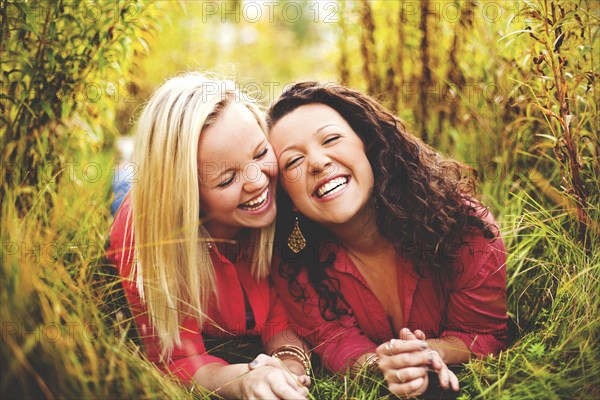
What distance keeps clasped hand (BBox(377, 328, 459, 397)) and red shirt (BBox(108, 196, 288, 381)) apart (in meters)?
0.65

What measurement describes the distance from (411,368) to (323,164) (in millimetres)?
771

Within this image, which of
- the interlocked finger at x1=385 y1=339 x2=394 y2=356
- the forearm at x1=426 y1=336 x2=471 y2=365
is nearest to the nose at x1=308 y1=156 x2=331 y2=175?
the interlocked finger at x1=385 y1=339 x2=394 y2=356

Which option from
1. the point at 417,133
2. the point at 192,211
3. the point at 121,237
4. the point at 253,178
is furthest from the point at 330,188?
the point at 417,133

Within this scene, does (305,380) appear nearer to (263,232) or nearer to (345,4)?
(263,232)

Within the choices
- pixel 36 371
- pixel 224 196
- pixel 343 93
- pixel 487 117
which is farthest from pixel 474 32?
pixel 36 371

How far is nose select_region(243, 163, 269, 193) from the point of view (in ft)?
6.63

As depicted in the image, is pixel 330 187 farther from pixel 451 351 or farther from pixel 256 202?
pixel 451 351

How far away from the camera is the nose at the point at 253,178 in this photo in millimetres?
2021

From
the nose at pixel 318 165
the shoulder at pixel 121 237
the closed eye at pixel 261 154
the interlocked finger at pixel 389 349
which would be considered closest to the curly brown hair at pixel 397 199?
the closed eye at pixel 261 154

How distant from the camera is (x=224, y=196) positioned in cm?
203

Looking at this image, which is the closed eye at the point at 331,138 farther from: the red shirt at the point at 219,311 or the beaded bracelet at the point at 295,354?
the beaded bracelet at the point at 295,354

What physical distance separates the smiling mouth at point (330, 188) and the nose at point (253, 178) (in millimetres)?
211

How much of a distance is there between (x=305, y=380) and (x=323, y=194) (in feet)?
2.18

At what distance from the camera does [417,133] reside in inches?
125
